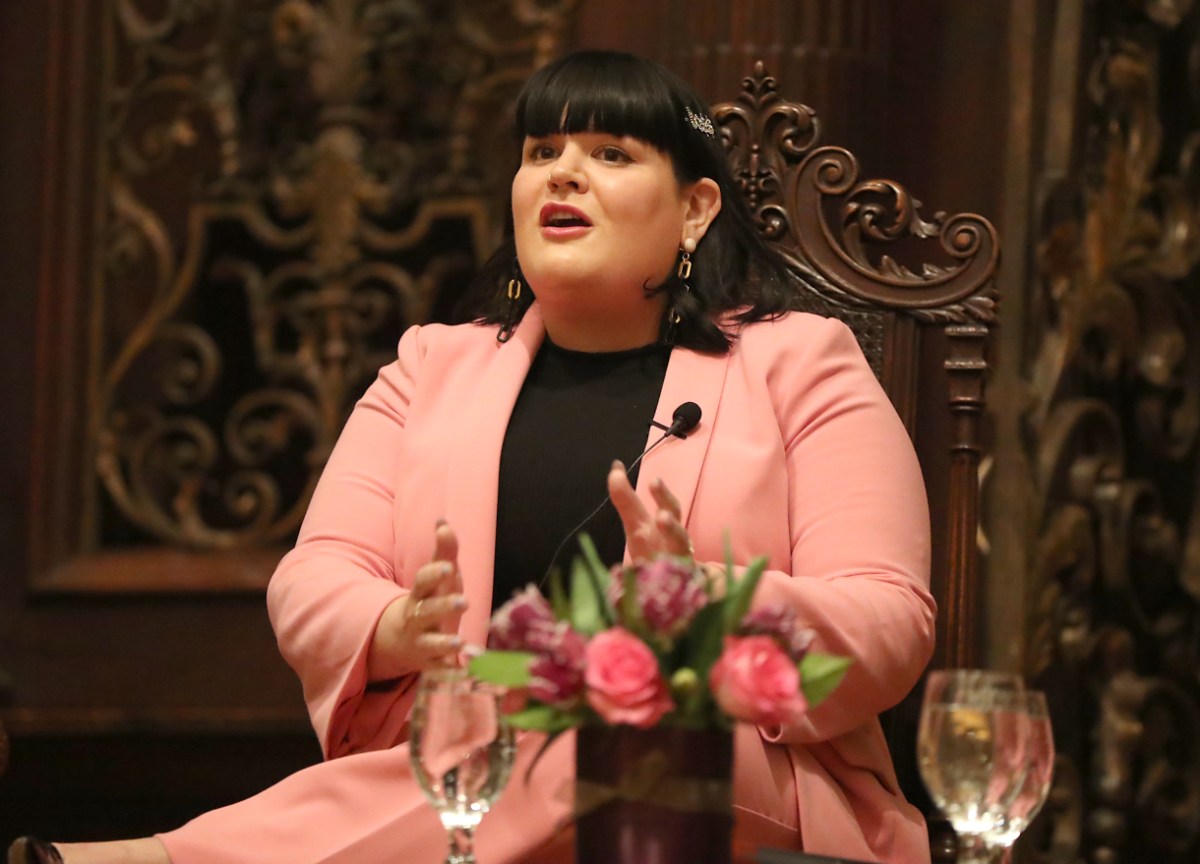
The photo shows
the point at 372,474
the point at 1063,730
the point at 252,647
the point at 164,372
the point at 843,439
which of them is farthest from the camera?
the point at 164,372

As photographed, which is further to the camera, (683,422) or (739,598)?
(683,422)

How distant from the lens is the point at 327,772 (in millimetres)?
1907

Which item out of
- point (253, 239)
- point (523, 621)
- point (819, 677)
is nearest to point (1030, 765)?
point (819, 677)

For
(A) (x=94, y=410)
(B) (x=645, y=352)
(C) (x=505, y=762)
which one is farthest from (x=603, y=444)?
(A) (x=94, y=410)

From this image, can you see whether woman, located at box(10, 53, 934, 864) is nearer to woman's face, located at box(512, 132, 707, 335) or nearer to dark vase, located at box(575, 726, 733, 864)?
woman's face, located at box(512, 132, 707, 335)

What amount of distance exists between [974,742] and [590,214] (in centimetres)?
99

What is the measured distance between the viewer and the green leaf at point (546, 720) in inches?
49.6

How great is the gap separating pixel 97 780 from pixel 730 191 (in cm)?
196

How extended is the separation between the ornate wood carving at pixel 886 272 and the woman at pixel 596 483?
95 millimetres

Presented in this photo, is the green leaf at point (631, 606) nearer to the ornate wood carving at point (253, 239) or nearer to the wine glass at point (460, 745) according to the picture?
the wine glass at point (460, 745)

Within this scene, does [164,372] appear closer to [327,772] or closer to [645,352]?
[645,352]

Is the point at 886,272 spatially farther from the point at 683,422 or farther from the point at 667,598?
the point at 667,598

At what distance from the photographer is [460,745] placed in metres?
1.32

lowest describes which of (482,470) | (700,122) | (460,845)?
(460,845)
